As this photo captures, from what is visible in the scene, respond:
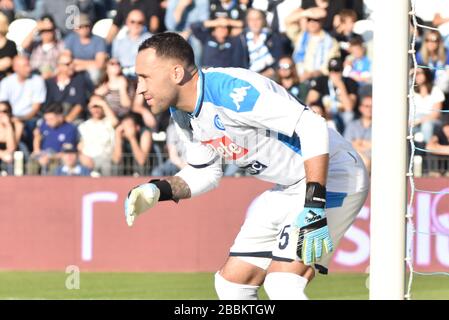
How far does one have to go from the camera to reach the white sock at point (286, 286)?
6879 mm

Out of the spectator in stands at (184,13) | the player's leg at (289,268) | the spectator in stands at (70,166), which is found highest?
the spectator in stands at (184,13)

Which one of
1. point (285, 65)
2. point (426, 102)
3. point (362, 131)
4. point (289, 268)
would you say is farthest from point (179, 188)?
point (426, 102)

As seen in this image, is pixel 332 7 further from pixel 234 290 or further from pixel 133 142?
pixel 234 290

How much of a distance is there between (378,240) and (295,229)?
0.50 metres

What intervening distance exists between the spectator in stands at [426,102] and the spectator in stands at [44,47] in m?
4.37

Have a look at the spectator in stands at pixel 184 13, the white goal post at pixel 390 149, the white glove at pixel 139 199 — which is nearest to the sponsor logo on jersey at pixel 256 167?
the white glove at pixel 139 199

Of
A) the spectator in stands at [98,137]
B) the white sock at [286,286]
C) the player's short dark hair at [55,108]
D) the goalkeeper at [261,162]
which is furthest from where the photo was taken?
the player's short dark hair at [55,108]

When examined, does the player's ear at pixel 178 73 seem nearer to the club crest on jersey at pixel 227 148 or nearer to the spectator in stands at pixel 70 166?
the club crest on jersey at pixel 227 148

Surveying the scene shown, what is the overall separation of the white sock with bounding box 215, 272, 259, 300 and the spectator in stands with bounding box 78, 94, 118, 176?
6482mm

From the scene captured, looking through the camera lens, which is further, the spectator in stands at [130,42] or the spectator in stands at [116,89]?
the spectator in stands at [130,42]

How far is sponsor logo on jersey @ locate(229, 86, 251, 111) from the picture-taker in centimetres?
672

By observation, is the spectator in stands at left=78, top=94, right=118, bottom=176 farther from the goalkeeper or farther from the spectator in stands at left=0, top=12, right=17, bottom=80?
the goalkeeper

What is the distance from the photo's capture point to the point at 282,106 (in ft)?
21.9

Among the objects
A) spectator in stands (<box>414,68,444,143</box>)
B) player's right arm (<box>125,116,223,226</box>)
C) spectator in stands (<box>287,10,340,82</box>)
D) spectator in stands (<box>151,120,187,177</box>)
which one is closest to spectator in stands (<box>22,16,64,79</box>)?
spectator in stands (<box>151,120,187,177</box>)
